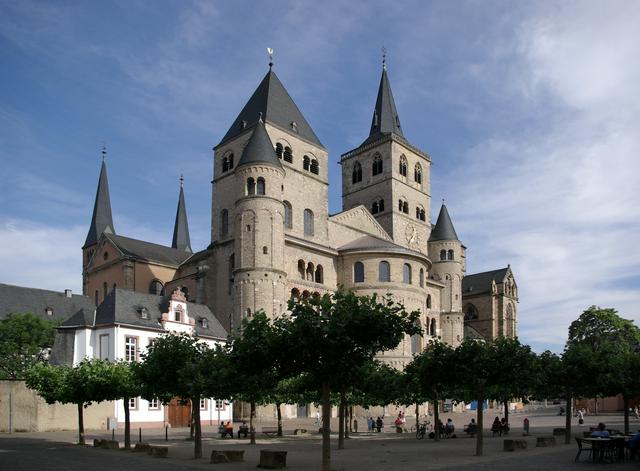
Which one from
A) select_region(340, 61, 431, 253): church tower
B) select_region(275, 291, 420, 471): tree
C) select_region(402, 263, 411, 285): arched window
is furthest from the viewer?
select_region(340, 61, 431, 253): church tower

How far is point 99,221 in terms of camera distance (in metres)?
Result: 90.6

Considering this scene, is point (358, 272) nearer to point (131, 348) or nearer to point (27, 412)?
point (131, 348)

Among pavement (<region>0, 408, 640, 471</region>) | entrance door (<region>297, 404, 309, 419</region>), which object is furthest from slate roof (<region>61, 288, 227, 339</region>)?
pavement (<region>0, 408, 640, 471</region>)

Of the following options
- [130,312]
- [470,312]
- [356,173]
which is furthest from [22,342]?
[470,312]

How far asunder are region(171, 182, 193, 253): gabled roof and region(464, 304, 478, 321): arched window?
146 ft

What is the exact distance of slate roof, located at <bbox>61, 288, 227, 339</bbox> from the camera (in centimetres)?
4962

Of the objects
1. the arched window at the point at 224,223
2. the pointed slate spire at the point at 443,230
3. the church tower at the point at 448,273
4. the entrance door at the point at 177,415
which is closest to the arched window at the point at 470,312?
the church tower at the point at 448,273

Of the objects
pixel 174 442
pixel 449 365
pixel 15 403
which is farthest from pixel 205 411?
pixel 449 365

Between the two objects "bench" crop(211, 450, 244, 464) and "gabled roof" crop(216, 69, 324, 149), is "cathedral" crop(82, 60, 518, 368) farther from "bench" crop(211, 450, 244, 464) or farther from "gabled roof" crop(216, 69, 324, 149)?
"bench" crop(211, 450, 244, 464)

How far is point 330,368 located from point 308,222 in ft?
153

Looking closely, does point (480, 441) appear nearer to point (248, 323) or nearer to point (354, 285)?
point (248, 323)

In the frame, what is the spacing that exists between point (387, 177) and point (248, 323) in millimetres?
62521

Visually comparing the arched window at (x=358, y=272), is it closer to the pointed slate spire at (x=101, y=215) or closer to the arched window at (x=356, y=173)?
the arched window at (x=356, y=173)

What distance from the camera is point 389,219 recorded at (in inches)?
3199
